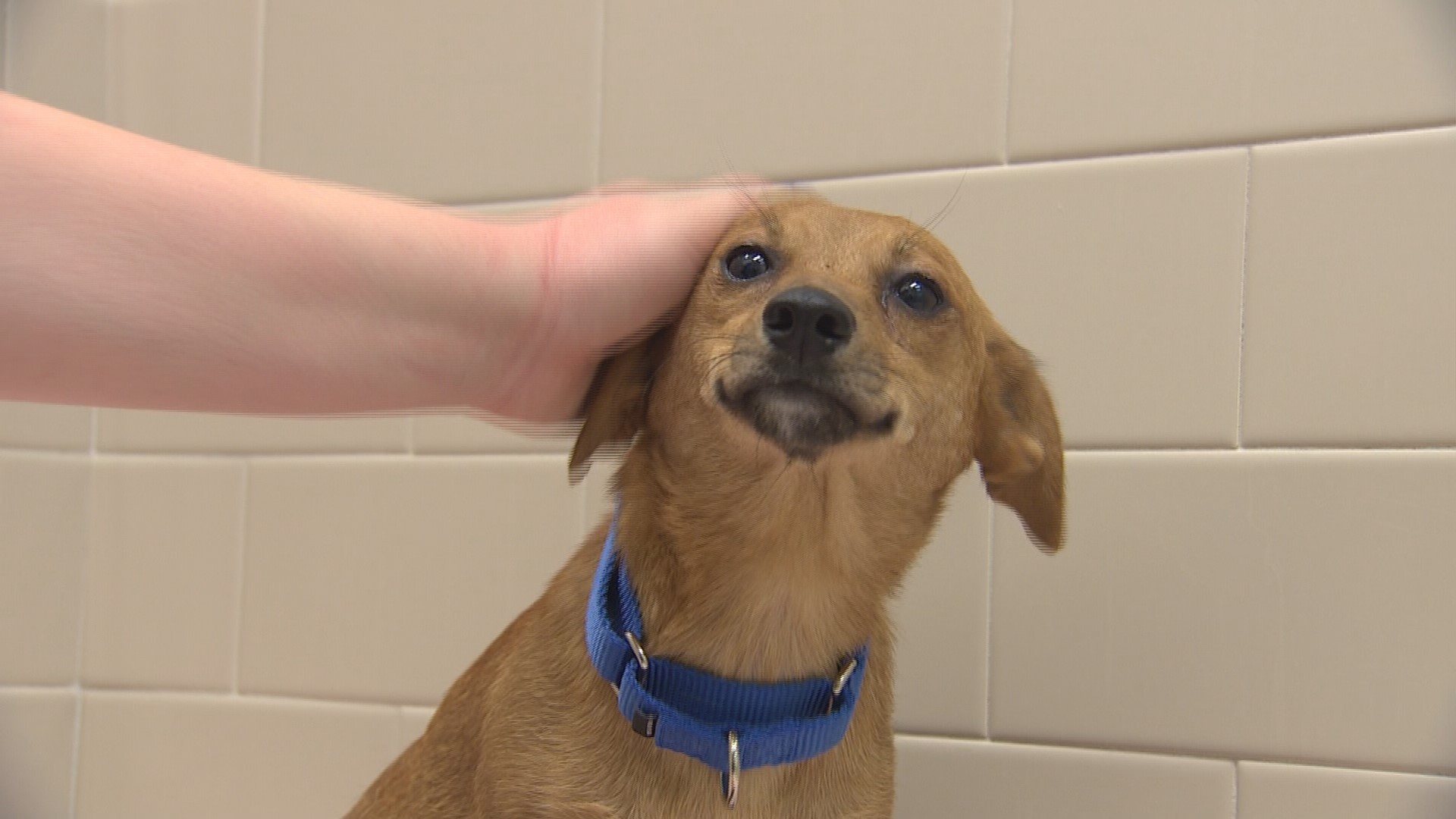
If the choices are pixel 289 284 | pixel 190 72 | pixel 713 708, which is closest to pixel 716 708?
pixel 713 708

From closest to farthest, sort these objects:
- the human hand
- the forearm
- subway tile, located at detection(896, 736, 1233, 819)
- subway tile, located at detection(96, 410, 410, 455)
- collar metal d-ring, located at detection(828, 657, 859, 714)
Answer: the forearm < collar metal d-ring, located at detection(828, 657, 859, 714) < the human hand < subway tile, located at detection(896, 736, 1233, 819) < subway tile, located at detection(96, 410, 410, 455)

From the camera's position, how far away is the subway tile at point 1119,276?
5.79ft

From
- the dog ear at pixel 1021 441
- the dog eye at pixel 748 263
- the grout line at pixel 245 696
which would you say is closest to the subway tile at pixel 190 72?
the grout line at pixel 245 696

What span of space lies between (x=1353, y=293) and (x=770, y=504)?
866mm

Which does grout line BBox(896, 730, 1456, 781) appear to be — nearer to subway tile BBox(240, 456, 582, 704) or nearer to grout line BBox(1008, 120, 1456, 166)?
subway tile BBox(240, 456, 582, 704)

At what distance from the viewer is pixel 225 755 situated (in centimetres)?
227

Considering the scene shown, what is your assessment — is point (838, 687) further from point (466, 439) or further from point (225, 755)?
point (225, 755)

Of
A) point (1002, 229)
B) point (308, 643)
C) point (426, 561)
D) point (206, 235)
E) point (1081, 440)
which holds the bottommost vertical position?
point (308, 643)

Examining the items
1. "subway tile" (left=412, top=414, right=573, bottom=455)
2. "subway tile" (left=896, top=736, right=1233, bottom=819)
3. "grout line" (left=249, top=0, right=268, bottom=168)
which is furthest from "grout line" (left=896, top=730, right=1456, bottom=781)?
"grout line" (left=249, top=0, right=268, bottom=168)

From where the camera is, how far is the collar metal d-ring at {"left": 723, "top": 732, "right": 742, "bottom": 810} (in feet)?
4.24

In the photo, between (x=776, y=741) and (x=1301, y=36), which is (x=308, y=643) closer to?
(x=776, y=741)

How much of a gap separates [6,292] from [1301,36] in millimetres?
1596

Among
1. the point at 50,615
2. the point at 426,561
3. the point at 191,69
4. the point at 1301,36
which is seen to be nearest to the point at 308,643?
the point at 426,561

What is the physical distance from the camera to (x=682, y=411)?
147cm
